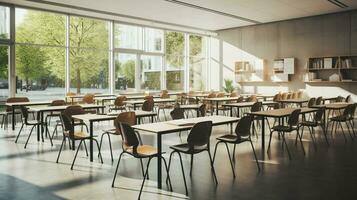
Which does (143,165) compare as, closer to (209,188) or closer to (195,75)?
(209,188)

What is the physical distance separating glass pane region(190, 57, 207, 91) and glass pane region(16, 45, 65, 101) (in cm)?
680

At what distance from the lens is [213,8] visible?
11.5m

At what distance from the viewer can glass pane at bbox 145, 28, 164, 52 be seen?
1456cm

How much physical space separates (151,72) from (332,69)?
23.6ft

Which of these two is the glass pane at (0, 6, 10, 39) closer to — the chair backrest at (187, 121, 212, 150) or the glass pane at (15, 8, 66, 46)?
the glass pane at (15, 8, 66, 46)

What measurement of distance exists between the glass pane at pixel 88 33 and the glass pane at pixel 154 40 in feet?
6.81

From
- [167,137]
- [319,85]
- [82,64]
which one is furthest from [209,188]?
[319,85]

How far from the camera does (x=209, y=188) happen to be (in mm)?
4152

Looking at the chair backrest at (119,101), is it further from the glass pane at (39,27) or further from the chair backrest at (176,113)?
the chair backrest at (176,113)

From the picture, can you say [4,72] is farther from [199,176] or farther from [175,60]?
[199,176]

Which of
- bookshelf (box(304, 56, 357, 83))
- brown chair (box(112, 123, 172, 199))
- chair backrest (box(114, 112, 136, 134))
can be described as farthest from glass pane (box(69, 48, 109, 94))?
brown chair (box(112, 123, 172, 199))

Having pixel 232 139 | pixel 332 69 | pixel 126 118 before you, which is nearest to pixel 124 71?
pixel 332 69

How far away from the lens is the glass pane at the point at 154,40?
14559 millimetres

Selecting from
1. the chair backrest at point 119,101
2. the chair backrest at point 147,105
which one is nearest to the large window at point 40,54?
the chair backrest at point 119,101
